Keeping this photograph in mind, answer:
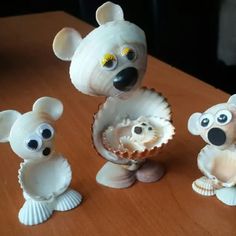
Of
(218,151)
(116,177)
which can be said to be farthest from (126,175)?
(218,151)

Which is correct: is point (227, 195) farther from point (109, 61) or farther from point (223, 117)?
point (109, 61)

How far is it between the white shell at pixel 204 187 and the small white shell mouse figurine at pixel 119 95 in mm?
51

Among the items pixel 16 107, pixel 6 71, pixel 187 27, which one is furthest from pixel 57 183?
pixel 187 27

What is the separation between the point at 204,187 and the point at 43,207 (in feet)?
0.61

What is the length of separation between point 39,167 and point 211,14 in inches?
36.3

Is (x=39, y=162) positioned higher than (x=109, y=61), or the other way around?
(x=109, y=61)

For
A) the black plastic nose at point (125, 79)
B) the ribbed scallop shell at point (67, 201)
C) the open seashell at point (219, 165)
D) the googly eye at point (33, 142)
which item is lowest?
the ribbed scallop shell at point (67, 201)

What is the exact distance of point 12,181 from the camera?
1.84 ft

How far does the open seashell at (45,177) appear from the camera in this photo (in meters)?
0.49

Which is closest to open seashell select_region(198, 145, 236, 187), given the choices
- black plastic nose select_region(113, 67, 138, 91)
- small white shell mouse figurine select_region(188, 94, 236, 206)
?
small white shell mouse figurine select_region(188, 94, 236, 206)

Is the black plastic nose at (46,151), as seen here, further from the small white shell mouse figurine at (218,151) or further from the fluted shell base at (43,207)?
the small white shell mouse figurine at (218,151)

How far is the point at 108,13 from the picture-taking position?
0.50 metres

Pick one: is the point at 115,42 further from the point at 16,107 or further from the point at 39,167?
the point at 16,107

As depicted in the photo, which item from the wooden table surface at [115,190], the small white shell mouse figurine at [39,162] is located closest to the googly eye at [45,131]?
the small white shell mouse figurine at [39,162]
